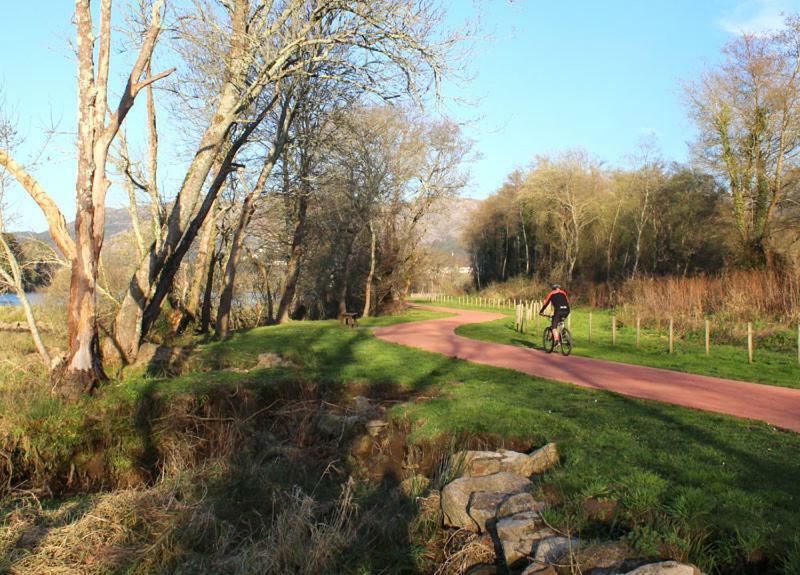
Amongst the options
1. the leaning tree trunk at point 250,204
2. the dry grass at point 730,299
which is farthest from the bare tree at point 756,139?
the leaning tree trunk at point 250,204

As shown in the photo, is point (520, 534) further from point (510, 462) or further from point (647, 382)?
point (647, 382)

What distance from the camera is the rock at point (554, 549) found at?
4.57m

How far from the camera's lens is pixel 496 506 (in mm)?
5605

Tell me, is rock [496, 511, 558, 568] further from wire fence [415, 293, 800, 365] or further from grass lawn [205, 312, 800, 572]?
wire fence [415, 293, 800, 365]

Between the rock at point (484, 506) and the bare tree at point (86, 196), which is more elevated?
the bare tree at point (86, 196)

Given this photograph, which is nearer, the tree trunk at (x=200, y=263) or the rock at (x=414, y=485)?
the rock at (x=414, y=485)

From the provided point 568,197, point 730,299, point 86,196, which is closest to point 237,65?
point 86,196

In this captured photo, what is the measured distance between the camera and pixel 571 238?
4494 cm

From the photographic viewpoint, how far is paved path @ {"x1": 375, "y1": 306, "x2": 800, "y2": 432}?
29.7ft

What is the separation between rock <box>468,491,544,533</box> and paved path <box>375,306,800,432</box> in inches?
172

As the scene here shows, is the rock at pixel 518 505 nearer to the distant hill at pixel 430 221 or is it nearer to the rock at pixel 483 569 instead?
the rock at pixel 483 569

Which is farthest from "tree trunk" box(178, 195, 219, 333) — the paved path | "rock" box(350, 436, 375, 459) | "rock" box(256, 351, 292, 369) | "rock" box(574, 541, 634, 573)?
"rock" box(574, 541, 634, 573)

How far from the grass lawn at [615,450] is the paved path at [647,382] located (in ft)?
2.36

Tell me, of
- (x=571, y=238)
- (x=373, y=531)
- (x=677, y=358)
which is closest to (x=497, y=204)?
(x=571, y=238)
